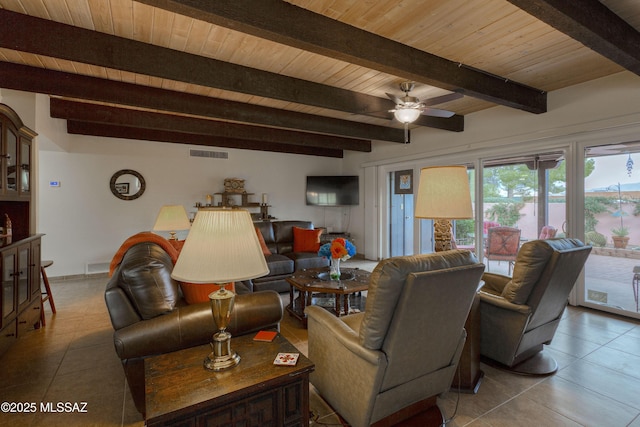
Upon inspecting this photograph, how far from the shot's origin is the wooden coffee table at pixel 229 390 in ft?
3.80

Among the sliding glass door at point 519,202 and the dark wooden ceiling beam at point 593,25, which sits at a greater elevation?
the dark wooden ceiling beam at point 593,25

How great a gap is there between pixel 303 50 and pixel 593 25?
203 centimetres

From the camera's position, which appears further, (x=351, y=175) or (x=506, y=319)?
(x=351, y=175)

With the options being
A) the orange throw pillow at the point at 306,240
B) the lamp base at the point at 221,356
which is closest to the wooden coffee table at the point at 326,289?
the orange throw pillow at the point at 306,240

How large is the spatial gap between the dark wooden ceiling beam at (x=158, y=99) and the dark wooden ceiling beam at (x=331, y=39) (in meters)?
2.12

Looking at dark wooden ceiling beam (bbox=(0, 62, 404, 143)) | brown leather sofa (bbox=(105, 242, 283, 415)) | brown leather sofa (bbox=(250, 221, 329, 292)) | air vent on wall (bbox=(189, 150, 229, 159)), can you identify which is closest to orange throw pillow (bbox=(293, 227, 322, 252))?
brown leather sofa (bbox=(250, 221, 329, 292))

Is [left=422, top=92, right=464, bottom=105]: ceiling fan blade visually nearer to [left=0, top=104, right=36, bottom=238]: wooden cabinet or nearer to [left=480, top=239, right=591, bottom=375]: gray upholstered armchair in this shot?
[left=480, top=239, right=591, bottom=375]: gray upholstered armchair

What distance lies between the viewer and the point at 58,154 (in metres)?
5.05

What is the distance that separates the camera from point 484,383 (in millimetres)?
2176

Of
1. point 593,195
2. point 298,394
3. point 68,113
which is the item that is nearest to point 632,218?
point 593,195

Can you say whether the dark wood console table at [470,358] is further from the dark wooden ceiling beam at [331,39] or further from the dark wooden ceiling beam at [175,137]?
the dark wooden ceiling beam at [175,137]

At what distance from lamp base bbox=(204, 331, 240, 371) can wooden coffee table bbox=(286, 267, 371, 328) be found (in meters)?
1.60

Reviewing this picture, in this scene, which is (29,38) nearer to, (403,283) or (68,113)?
(68,113)

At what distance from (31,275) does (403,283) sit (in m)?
3.67
